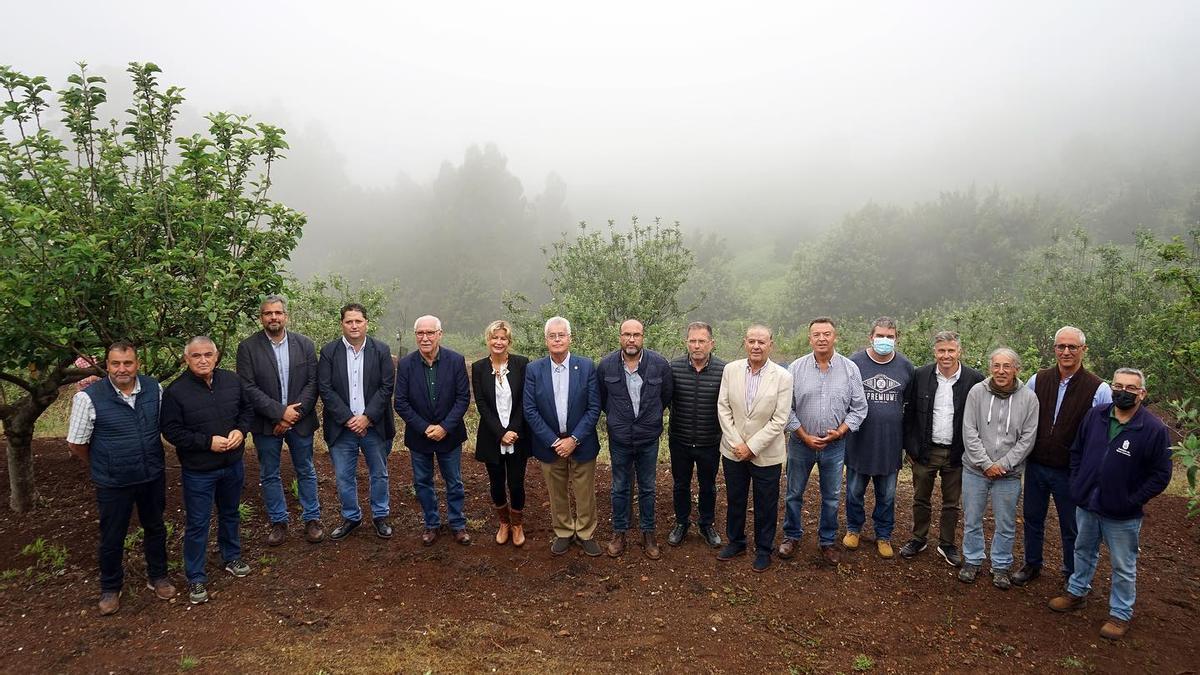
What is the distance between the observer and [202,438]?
193 inches

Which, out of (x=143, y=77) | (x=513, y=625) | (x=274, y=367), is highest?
(x=143, y=77)

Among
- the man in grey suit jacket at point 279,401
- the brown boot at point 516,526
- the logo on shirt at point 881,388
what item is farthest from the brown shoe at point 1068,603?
the man in grey suit jacket at point 279,401

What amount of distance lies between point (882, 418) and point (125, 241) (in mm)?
7091

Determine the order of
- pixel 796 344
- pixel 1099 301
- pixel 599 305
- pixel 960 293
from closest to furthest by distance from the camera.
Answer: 1. pixel 599 305
2. pixel 1099 301
3. pixel 796 344
4. pixel 960 293

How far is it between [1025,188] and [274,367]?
73031 mm

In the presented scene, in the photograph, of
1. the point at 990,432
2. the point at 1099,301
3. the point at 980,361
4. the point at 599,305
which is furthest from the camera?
the point at 1099,301

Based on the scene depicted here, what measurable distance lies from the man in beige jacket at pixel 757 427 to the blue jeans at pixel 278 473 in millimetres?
4005

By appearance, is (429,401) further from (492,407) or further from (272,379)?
(272,379)

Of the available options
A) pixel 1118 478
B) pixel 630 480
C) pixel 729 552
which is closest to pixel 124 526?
pixel 630 480

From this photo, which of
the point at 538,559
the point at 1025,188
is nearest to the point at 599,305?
the point at 538,559

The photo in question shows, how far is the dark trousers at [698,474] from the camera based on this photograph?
18.7 feet

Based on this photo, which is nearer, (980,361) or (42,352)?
(42,352)

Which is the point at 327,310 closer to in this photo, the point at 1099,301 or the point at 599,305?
the point at 599,305

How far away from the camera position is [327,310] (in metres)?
12.2
